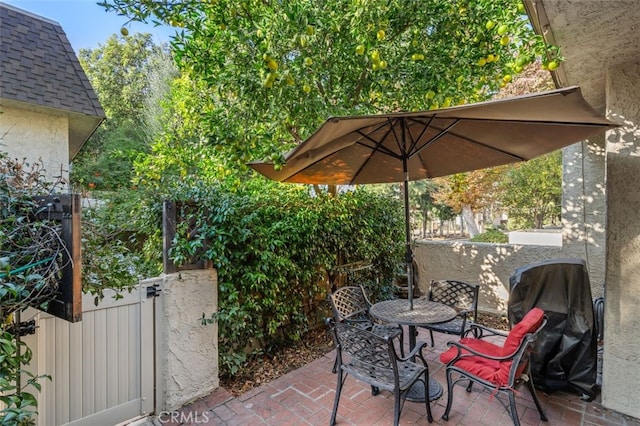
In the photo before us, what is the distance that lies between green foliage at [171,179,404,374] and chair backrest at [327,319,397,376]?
124 cm

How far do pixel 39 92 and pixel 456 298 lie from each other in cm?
755

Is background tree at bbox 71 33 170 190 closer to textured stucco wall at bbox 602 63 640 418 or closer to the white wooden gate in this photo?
the white wooden gate

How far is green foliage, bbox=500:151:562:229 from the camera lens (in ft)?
37.3

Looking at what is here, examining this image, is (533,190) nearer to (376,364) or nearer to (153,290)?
(376,364)

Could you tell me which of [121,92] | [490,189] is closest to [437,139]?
[490,189]

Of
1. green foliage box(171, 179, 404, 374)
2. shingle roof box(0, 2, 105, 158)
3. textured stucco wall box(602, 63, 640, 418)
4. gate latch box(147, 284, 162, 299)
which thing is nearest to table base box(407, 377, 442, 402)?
textured stucco wall box(602, 63, 640, 418)

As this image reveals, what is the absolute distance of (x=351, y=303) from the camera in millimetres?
4000

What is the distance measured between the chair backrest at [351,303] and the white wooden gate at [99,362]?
6.65 ft

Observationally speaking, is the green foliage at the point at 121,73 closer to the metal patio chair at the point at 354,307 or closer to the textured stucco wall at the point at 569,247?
the metal patio chair at the point at 354,307

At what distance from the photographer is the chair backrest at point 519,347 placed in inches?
97.0

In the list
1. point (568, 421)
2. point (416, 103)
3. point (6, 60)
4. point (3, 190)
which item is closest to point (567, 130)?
point (416, 103)

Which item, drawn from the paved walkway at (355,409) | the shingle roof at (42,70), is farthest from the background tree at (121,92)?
the paved walkway at (355,409)

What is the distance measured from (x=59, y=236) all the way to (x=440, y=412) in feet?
10.8

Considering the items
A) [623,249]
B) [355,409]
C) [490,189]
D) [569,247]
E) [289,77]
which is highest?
[289,77]
